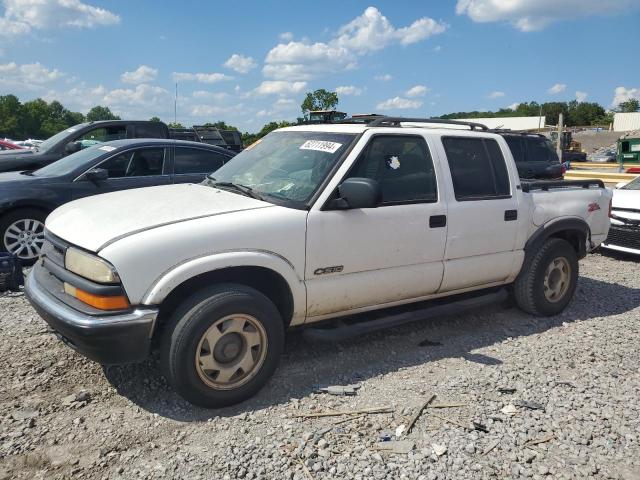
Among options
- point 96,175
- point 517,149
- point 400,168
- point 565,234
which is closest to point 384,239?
A: point 400,168

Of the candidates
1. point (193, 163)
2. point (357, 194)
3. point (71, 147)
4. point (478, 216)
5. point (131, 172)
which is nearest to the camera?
point (357, 194)

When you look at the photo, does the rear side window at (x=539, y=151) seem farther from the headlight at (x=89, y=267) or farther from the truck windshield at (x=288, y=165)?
the headlight at (x=89, y=267)

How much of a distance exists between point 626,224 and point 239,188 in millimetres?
6465

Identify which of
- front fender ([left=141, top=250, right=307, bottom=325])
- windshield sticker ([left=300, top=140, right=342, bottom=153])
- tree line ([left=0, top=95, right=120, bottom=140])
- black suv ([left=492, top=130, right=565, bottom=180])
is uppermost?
tree line ([left=0, top=95, right=120, bottom=140])

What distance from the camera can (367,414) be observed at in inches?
136

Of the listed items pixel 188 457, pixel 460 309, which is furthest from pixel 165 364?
pixel 460 309

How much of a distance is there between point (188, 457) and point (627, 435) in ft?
8.47

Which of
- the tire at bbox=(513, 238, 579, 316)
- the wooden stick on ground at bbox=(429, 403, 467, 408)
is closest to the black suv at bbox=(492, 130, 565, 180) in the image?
the tire at bbox=(513, 238, 579, 316)

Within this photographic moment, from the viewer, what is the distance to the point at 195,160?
25.5 feet

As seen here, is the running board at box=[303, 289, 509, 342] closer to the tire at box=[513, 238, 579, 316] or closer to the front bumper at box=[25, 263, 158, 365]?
the tire at box=[513, 238, 579, 316]

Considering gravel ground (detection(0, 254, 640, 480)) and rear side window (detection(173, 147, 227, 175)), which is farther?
rear side window (detection(173, 147, 227, 175))

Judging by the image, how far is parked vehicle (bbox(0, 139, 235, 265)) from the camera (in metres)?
6.64

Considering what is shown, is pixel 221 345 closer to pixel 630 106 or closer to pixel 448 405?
pixel 448 405

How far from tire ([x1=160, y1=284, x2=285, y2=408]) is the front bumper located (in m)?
0.16
